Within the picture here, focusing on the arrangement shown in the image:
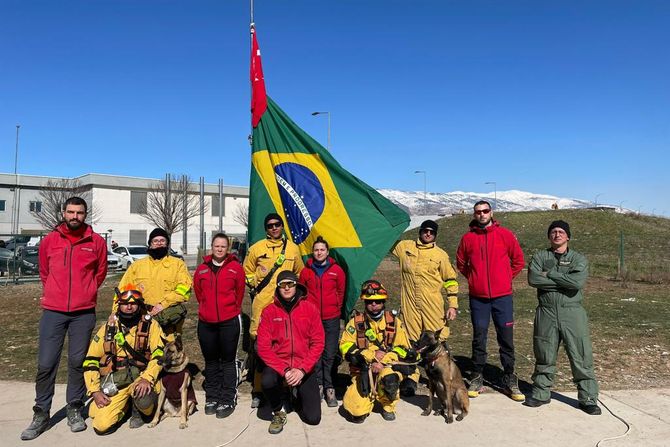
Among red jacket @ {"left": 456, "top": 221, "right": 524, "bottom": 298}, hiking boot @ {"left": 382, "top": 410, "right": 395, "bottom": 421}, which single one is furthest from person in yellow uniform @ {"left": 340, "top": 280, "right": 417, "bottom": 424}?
red jacket @ {"left": 456, "top": 221, "right": 524, "bottom": 298}

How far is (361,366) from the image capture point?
4812 mm

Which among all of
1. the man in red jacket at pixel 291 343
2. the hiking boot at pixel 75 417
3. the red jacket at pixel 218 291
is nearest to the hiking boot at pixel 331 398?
the man in red jacket at pixel 291 343

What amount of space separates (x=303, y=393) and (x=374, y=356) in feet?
2.67

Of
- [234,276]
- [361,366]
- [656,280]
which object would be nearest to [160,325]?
[234,276]

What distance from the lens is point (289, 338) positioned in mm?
4715

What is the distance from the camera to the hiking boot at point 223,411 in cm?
473

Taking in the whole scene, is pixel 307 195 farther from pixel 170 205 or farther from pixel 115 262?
pixel 170 205

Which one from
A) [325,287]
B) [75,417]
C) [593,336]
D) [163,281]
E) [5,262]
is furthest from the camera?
[5,262]

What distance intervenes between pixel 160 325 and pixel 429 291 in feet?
9.74

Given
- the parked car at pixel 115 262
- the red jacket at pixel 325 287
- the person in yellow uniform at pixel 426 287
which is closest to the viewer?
the red jacket at pixel 325 287

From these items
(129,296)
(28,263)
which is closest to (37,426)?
(129,296)

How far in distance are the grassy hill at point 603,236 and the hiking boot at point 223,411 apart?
17410 mm

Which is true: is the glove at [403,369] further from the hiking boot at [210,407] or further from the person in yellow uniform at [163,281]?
the person in yellow uniform at [163,281]

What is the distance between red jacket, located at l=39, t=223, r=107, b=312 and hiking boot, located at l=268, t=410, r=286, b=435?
2.16 m
